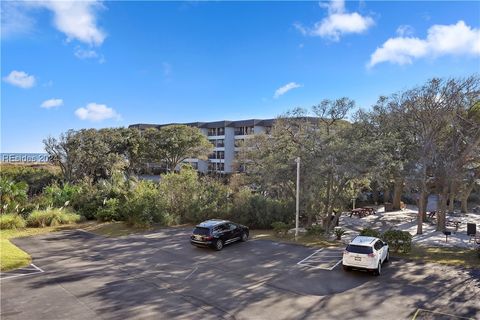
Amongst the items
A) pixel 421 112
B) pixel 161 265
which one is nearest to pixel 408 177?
pixel 421 112

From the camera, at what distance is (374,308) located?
11727mm

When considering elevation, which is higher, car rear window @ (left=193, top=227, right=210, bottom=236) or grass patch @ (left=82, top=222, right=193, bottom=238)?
car rear window @ (left=193, top=227, right=210, bottom=236)

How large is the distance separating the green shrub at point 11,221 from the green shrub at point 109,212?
5628 mm

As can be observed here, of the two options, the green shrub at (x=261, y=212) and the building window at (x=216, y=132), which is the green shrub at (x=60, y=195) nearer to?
the green shrub at (x=261, y=212)

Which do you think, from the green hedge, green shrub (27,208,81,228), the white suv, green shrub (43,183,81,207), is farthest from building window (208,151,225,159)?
the white suv

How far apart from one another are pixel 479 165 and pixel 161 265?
82.1 ft

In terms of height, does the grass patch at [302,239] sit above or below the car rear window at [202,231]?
below

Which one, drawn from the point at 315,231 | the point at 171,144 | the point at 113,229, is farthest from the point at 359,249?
the point at 171,144

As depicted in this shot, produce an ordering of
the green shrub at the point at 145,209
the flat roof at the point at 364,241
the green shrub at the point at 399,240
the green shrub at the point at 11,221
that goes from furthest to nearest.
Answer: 1. the green shrub at the point at 145,209
2. the green shrub at the point at 11,221
3. the green shrub at the point at 399,240
4. the flat roof at the point at 364,241

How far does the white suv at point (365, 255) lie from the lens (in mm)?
14734

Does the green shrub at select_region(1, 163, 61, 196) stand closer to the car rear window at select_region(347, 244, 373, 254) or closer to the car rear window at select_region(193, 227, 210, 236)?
the car rear window at select_region(193, 227, 210, 236)

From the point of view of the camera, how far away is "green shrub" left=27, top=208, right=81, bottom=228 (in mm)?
27688

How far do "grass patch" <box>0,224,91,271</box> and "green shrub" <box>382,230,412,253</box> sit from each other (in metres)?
18.6

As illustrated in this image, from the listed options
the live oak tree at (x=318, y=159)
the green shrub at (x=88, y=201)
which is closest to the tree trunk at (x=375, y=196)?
the live oak tree at (x=318, y=159)
